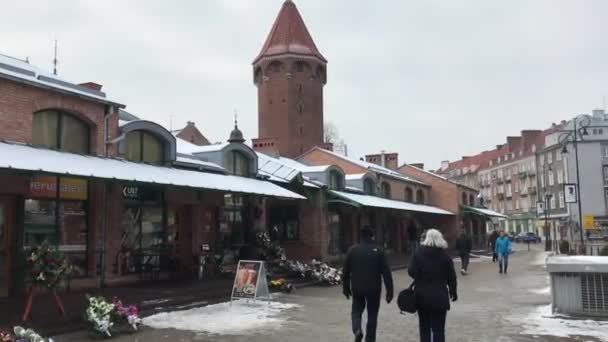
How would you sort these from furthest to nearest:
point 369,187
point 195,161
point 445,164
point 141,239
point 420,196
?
point 445,164 < point 420,196 < point 369,187 < point 195,161 < point 141,239

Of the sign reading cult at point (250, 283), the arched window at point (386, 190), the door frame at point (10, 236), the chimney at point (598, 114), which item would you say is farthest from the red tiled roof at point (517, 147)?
the door frame at point (10, 236)

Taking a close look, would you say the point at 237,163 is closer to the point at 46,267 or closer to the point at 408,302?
the point at 46,267

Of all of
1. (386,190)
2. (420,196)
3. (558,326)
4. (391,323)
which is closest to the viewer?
(558,326)

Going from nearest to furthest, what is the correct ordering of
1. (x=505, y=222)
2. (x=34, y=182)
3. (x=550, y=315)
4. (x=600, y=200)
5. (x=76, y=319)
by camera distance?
(x=76, y=319) → (x=550, y=315) → (x=34, y=182) → (x=600, y=200) → (x=505, y=222)

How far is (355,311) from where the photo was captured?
802 cm

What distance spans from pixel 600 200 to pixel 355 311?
2578 inches

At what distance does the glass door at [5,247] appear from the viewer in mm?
12008

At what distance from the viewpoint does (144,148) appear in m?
15.9

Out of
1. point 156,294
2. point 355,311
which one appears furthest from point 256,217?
point 355,311

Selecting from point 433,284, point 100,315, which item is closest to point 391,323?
point 433,284

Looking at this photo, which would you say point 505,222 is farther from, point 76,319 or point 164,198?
point 76,319

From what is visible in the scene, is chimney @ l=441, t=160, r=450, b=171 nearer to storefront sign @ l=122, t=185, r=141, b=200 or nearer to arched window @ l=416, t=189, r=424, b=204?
arched window @ l=416, t=189, r=424, b=204

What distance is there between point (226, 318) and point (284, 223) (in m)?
11.7

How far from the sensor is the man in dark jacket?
7816 mm
